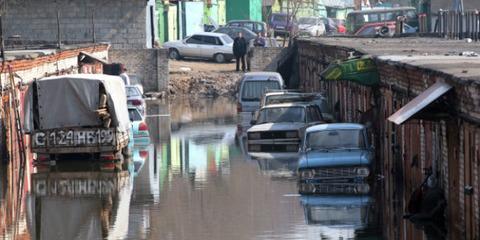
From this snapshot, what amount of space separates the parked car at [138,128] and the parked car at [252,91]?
5.09 meters

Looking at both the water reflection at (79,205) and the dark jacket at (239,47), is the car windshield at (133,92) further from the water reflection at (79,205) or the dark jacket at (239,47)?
the water reflection at (79,205)

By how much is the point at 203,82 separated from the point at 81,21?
710cm

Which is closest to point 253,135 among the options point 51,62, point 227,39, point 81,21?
point 51,62

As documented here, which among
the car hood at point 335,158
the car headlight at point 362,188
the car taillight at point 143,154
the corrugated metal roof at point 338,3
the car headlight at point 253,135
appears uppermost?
the corrugated metal roof at point 338,3

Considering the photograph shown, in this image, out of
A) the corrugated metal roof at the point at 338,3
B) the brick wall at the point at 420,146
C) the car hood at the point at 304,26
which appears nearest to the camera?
the brick wall at the point at 420,146

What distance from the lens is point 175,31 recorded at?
8244 centimetres

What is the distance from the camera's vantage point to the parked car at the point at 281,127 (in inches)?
1527

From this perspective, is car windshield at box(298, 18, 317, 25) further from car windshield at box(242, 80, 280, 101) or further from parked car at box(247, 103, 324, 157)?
parked car at box(247, 103, 324, 157)

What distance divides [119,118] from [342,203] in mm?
11113

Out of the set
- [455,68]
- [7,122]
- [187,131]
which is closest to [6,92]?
[7,122]

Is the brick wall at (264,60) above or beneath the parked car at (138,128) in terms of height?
above

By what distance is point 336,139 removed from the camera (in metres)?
29.9

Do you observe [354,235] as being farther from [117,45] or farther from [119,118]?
[117,45]

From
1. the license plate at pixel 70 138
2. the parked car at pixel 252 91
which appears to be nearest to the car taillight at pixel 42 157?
the license plate at pixel 70 138
